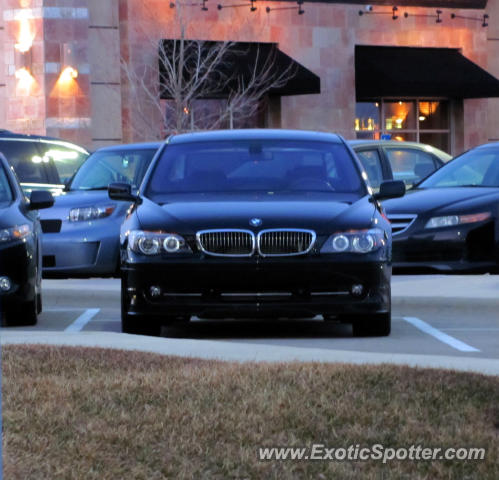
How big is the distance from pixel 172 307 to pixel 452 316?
3.24 meters

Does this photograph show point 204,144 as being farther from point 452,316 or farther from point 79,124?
point 79,124

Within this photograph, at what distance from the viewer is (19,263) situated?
11.6 metres

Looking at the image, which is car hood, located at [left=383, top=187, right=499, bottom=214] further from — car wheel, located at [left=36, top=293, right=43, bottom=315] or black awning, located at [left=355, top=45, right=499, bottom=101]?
black awning, located at [left=355, top=45, right=499, bottom=101]

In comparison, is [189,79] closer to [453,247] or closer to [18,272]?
[453,247]

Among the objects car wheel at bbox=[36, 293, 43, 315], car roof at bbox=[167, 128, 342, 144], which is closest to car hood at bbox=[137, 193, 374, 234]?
car roof at bbox=[167, 128, 342, 144]

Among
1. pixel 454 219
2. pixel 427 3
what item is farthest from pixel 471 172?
pixel 427 3

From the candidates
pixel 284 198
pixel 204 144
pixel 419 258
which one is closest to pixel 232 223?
pixel 284 198

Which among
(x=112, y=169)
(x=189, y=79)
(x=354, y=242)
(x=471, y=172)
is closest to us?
(x=354, y=242)

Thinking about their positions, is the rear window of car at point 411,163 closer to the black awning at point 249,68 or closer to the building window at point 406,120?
the black awning at point 249,68

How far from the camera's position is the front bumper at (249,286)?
10156 millimetres

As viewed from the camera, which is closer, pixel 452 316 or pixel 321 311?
pixel 321 311

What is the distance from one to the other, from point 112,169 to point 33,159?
7.57 feet

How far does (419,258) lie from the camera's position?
14.9 metres

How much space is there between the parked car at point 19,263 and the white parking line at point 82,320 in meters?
0.34
